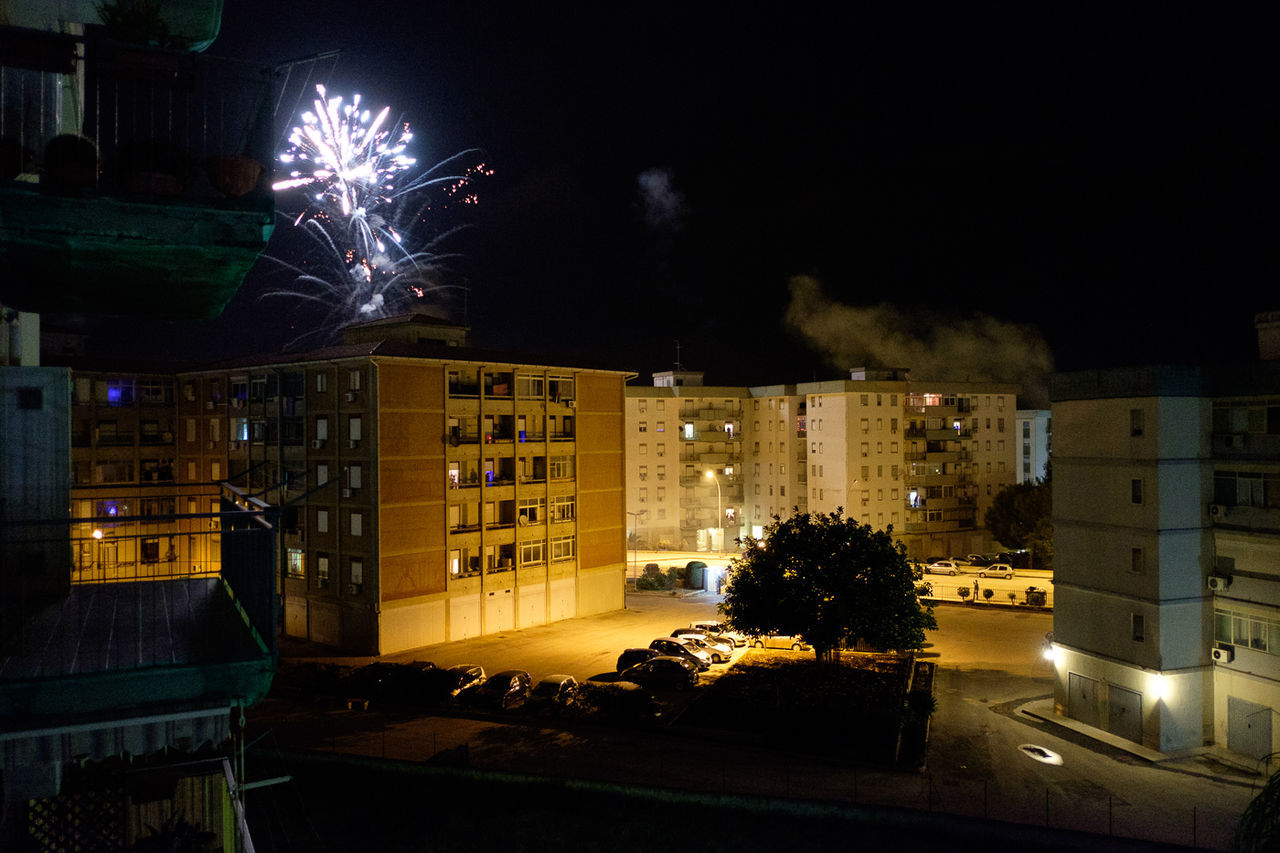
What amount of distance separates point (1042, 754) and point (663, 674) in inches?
479

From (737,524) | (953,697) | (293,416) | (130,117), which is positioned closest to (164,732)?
(130,117)

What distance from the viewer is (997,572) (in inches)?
2140

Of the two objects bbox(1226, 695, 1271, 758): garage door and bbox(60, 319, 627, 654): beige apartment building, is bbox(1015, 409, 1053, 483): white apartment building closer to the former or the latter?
bbox(60, 319, 627, 654): beige apartment building

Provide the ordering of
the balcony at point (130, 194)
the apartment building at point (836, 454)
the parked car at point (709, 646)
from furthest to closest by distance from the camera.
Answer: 1. the apartment building at point (836, 454)
2. the parked car at point (709, 646)
3. the balcony at point (130, 194)

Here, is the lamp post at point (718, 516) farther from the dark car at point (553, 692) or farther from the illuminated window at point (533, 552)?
the dark car at point (553, 692)

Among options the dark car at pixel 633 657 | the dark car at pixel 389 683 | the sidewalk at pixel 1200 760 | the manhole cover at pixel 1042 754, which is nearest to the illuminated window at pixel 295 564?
the dark car at pixel 389 683

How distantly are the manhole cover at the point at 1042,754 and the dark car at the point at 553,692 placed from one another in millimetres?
13485

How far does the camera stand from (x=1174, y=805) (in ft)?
64.4

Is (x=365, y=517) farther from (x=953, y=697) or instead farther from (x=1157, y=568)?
(x=1157, y=568)

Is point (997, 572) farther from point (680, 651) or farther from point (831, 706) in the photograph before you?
point (831, 706)

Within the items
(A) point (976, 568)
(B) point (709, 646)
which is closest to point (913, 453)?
(A) point (976, 568)

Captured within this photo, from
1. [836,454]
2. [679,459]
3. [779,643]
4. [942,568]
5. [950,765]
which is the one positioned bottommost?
[779,643]

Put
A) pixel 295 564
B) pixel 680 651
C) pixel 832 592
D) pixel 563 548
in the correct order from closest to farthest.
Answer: pixel 832 592 → pixel 680 651 → pixel 295 564 → pixel 563 548

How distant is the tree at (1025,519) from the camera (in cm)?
5806
